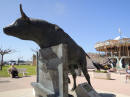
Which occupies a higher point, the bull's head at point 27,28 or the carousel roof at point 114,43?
the carousel roof at point 114,43

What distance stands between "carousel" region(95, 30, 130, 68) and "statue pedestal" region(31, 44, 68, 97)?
27598 mm

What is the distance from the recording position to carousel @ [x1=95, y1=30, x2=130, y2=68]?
30969 mm

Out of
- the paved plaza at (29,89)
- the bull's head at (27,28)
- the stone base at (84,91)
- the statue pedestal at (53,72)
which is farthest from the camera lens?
the paved plaza at (29,89)

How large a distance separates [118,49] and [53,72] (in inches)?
1245

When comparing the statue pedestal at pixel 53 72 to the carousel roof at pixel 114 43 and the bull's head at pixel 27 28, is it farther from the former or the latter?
the carousel roof at pixel 114 43

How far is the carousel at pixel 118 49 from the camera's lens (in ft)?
102

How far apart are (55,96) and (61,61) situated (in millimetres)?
1103

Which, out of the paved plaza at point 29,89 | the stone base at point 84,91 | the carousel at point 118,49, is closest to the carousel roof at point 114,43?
the carousel at point 118,49

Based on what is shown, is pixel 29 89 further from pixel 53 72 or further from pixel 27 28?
pixel 27 28

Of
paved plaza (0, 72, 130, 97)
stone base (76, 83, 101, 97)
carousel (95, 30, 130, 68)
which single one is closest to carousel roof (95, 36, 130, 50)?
carousel (95, 30, 130, 68)

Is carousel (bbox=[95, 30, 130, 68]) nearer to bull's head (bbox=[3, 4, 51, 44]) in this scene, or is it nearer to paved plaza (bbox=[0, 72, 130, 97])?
paved plaza (bbox=[0, 72, 130, 97])

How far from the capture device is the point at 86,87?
570 cm

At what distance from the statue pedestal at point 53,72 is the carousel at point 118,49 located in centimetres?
2760

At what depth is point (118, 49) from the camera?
3394cm
